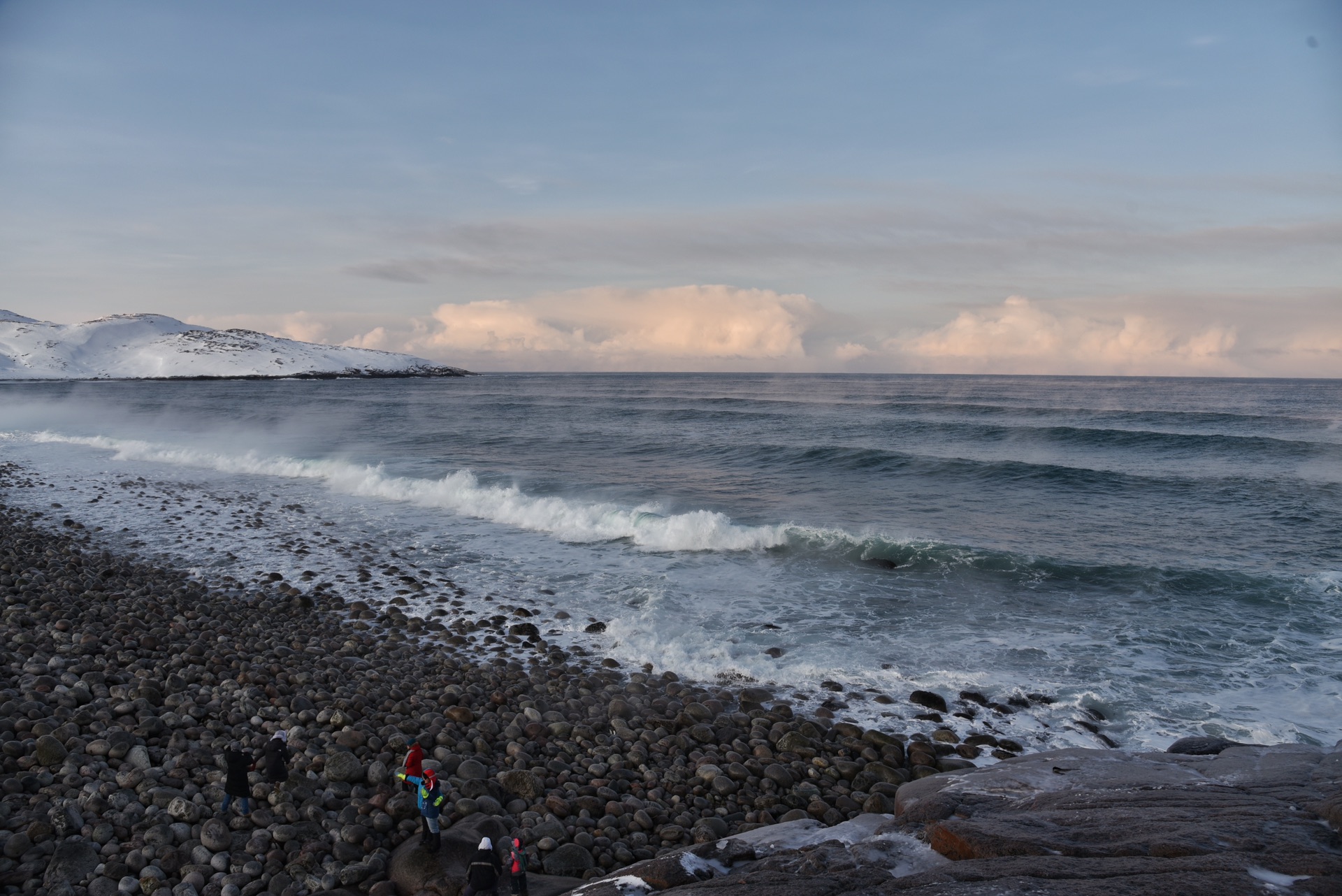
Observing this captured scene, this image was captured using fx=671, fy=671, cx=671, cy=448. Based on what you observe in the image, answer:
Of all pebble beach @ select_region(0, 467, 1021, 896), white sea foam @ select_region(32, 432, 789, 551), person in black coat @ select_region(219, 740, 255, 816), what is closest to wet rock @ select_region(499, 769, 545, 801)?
pebble beach @ select_region(0, 467, 1021, 896)

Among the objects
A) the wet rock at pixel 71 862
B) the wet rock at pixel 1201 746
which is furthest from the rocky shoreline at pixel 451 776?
the wet rock at pixel 1201 746

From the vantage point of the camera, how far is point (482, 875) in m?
5.61

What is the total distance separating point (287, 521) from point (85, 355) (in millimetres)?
177234

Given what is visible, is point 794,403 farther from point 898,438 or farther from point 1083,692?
point 1083,692

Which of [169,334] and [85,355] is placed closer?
[85,355]

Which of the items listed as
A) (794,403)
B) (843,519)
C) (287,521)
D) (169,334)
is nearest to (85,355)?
(169,334)

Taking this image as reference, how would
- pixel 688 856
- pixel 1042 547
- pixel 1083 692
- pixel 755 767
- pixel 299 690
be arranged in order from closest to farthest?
1. pixel 688 856
2. pixel 755 767
3. pixel 299 690
4. pixel 1083 692
5. pixel 1042 547

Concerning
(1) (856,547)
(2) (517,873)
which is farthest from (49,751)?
(1) (856,547)

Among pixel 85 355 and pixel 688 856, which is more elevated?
pixel 85 355

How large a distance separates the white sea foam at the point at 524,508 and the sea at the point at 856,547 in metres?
0.14

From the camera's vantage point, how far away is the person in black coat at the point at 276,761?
694 cm

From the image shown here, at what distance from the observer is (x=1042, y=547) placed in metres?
18.2

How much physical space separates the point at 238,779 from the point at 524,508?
1632 cm

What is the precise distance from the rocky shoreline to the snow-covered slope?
6610 inches
